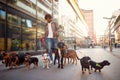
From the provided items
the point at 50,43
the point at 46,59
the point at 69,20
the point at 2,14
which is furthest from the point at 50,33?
the point at 69,20

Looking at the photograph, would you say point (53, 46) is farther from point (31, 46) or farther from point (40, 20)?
point (40, 20)

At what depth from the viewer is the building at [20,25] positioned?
64.1 feet

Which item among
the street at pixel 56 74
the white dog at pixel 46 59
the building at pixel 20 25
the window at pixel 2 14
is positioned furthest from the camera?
the building at pixel 20 25

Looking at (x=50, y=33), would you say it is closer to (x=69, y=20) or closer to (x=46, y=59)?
(x=46, y=59)

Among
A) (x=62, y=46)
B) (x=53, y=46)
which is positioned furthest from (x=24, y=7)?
(x=62, y=46)

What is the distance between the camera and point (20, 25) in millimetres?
23750

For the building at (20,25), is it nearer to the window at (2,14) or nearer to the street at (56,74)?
the window at (2,14)

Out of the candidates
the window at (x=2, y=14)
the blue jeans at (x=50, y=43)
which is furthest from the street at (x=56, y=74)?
the window at (x=2, y=14)

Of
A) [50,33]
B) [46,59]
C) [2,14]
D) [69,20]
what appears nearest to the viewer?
[46,59]

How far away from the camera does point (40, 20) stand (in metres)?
32.5

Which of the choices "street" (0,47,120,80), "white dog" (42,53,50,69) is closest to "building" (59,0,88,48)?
"white dog" (42,53,50,69)

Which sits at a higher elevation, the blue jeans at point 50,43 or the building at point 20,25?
the building at point 20,25

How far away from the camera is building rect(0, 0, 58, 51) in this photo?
19547mm

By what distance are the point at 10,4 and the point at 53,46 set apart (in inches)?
400
